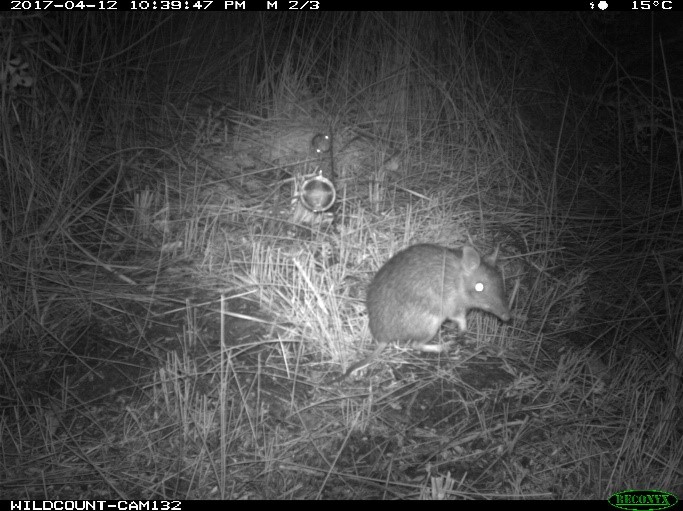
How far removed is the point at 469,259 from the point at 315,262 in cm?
118

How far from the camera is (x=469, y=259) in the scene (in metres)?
4.03

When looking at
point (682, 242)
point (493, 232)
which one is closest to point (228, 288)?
point (493, 232)

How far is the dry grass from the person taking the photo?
329 cm

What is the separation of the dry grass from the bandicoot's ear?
1.67 feet

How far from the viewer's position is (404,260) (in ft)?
13.6

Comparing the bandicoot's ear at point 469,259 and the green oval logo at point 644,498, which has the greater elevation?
the bandicoot's ear at point 469,259

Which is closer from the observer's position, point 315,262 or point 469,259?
point 469,259

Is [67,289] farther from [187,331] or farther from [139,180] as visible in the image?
[139,180]

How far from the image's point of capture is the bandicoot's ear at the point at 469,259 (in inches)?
157

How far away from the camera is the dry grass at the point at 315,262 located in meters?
3.29

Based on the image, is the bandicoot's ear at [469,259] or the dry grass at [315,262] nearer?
the dry grass at [315,262]

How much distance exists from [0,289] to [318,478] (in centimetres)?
248

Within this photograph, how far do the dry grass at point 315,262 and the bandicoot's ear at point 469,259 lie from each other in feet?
1.67

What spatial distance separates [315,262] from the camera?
457 centimetres
